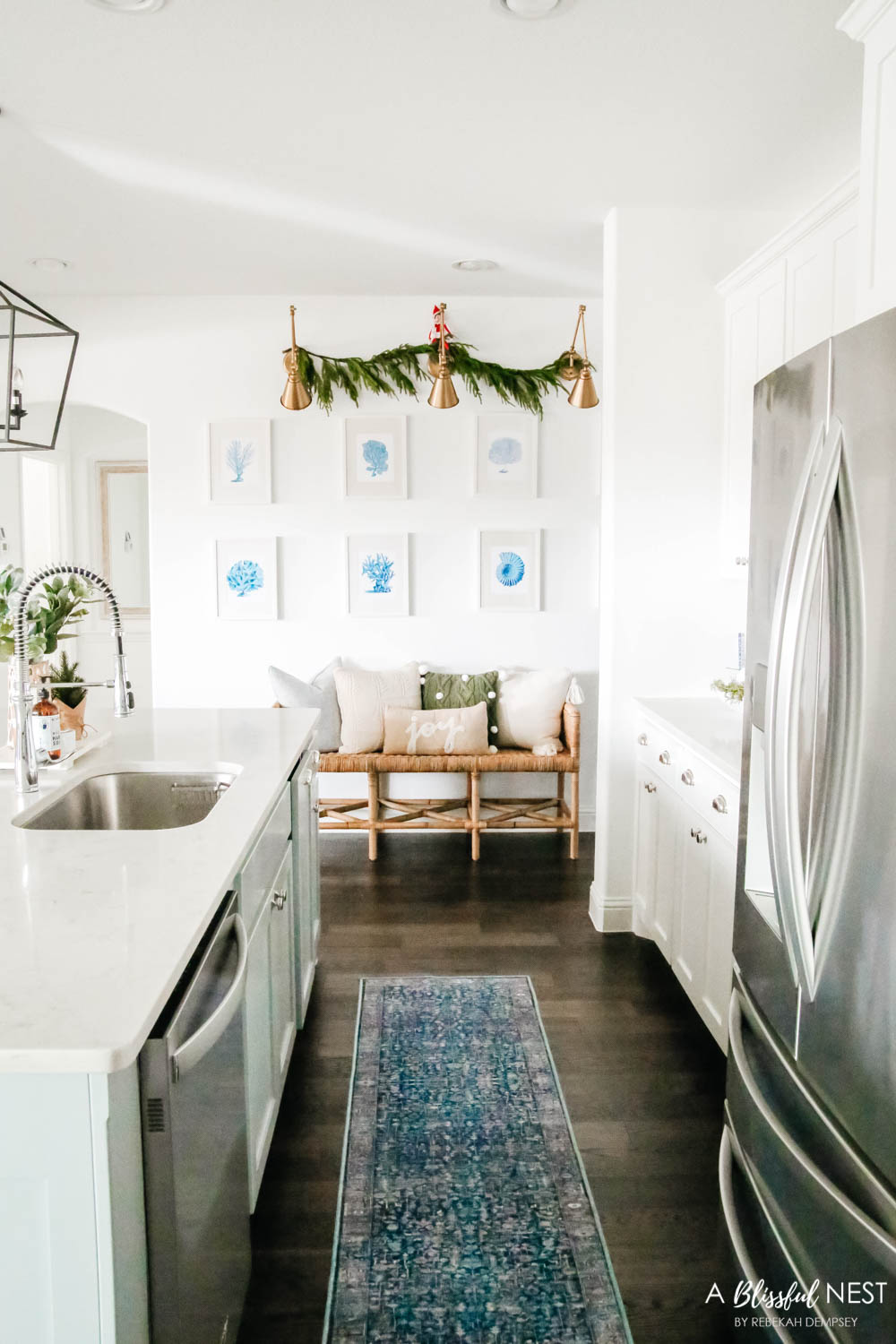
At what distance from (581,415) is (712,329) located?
138 cm

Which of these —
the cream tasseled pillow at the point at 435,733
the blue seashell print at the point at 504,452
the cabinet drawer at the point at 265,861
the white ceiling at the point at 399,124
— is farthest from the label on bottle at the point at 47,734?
the blue seashell print at the point at 504,452

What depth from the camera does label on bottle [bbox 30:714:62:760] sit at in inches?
92.9

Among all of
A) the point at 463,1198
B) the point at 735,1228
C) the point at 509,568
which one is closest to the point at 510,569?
the point at 509,568

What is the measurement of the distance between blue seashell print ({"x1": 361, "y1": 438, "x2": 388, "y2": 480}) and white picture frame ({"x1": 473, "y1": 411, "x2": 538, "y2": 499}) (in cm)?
46

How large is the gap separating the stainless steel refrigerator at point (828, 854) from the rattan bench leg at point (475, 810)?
2.95 meters

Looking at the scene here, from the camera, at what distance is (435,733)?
4613 mm

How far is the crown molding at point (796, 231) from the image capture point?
2467 millimetres

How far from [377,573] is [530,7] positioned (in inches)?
118

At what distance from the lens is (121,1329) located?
1160 mm

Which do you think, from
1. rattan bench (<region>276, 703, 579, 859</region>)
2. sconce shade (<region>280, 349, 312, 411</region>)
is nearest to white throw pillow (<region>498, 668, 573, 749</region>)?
rattan bench (<region>276, 703, 579, 859</region>)

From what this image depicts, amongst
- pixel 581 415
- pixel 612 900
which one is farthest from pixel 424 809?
pixel 581 415

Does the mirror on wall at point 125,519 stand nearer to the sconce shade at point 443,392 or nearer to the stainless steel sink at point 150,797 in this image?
Result: the sconce shade at point 443,392

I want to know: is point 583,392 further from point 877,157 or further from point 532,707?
point 877,157

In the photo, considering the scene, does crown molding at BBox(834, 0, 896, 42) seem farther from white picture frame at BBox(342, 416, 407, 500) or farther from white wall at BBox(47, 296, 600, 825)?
white picture frame at BBox(342, 416, 407, 500)
